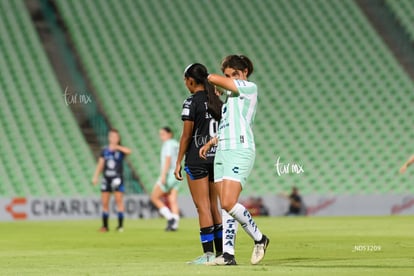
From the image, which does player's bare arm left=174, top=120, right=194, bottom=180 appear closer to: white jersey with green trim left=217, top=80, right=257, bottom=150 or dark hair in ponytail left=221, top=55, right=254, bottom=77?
white jersey with green trim left=217, top=80, right=257, bottom=150

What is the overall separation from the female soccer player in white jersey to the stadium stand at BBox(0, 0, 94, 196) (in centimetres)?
1619

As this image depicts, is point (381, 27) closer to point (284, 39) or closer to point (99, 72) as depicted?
point (284, 39)

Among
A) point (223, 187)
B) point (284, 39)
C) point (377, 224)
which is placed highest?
point (284, 39)

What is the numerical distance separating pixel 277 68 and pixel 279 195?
5.26m

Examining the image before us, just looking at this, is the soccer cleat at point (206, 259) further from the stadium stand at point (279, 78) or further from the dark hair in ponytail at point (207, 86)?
the stadium stand at point (279, 78)

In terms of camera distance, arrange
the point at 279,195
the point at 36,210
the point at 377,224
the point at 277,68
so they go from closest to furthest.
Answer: the point at 377,224
the point at 36,210
the point at 279,195
the point at 277,68

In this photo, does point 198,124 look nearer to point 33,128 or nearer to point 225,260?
point 225,260

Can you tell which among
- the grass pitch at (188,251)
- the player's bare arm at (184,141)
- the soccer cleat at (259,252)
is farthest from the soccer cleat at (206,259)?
the player's bare arm at (184,141)

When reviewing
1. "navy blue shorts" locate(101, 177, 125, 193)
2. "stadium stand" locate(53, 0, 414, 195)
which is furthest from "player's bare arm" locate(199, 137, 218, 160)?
"stadium stand" locate(53, 0, 414, 195)

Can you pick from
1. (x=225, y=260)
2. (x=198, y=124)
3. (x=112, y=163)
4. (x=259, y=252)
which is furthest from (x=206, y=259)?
(x=112, y=163)

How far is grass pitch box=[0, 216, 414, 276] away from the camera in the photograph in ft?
27.7

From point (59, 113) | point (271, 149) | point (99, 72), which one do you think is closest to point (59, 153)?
point (59, 113)

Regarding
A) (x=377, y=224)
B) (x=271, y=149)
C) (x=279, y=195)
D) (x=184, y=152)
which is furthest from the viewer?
(x=271, y=149)

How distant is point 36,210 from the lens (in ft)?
76.9
